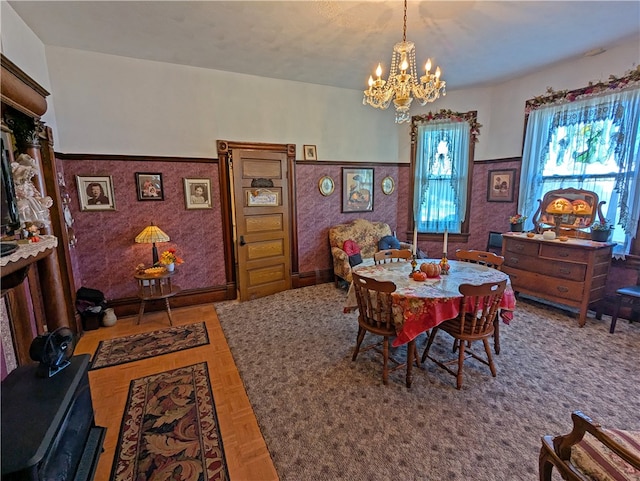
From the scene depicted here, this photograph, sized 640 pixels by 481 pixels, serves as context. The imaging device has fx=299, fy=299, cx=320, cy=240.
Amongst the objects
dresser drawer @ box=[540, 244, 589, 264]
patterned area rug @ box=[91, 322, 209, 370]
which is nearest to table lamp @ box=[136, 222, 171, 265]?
patterned area rug @ box=[91, 322, 209, 370]

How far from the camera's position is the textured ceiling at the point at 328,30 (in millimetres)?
2551

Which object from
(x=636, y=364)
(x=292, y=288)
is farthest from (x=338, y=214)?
(x=636, y=364)

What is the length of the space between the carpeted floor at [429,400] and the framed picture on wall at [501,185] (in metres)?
2.02

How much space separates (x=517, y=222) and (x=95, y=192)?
543cm

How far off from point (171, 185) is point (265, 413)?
9.76 feet

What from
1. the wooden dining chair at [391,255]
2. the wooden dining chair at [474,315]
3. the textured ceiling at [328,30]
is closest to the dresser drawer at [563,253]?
the wooden dining chair at [391,255]

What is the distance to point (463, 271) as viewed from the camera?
9.17 ft

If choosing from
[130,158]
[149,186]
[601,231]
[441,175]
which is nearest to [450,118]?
[441,175]

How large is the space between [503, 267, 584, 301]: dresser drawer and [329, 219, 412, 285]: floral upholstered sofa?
148cm

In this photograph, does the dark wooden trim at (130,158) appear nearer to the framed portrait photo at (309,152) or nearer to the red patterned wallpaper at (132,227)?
the red patterned wallpaper at (132,227)

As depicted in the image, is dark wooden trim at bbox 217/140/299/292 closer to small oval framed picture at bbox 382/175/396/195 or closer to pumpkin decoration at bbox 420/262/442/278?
small oval framed picture at bbox 382/175/396/195

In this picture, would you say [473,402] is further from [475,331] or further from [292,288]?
[292,288]

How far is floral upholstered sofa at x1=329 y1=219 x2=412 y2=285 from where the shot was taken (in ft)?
15.1

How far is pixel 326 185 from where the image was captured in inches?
190
